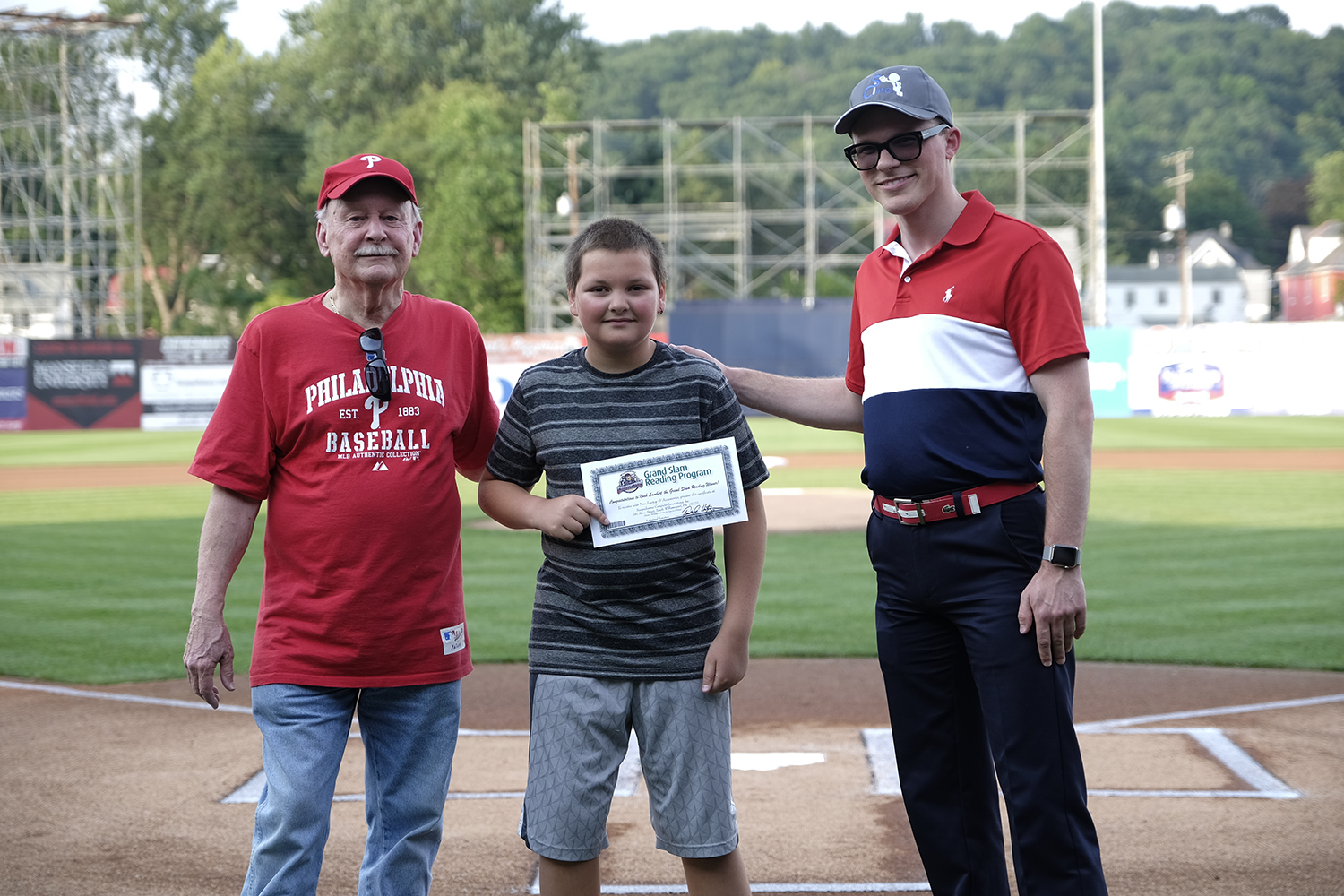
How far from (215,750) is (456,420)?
3.34m

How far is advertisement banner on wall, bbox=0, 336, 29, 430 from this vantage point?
1244 inches

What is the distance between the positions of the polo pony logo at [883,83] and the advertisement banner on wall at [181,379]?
29569 millimetres

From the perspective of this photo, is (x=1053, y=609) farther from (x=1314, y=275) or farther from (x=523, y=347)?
(x=1314, y=275)

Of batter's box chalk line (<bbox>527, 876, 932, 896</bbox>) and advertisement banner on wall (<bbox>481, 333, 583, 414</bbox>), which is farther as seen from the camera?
advertisement banner on wall (<bbox>481, 333, 583, 414</bbox>)

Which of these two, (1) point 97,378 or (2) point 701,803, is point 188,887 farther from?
(1) point 97,378

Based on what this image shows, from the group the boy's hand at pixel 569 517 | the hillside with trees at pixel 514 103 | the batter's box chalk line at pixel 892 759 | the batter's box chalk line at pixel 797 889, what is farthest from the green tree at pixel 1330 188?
the boy's hand at pixel 569 517

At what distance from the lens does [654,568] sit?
298 centimetres

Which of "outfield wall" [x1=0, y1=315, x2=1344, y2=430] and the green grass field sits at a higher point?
"outfield wall" [x1=0, y1=315, x2=1344, y2=430]

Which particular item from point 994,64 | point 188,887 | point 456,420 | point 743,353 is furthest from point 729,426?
point 994,64

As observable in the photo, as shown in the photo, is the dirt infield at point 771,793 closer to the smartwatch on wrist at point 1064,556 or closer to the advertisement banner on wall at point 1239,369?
the smartwatch on wrist at point 1064,556

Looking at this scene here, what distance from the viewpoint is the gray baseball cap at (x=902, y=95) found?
125 inches

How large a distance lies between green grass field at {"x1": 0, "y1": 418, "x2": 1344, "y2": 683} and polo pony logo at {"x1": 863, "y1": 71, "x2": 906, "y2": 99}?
5160 mm

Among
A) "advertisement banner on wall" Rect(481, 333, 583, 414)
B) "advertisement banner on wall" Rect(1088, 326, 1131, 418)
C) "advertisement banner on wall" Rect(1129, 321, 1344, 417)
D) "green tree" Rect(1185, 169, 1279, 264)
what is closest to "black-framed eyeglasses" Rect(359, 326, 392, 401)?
"advertisement banner on wall" Rect(481, 333, 583, 414)

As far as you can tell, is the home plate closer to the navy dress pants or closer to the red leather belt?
the navy dress pants
